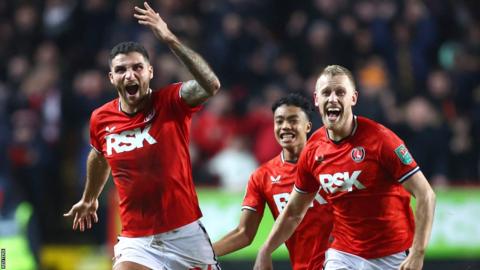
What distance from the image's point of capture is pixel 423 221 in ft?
19.5

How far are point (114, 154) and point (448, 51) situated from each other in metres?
8.27

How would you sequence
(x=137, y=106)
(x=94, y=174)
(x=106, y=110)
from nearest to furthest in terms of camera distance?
1. (x=137, y=106)
2. (x=106, y=110)
3. (x=94, y=174)

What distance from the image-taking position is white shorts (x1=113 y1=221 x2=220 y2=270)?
260 inches

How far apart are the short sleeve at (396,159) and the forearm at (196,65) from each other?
46.2 inches

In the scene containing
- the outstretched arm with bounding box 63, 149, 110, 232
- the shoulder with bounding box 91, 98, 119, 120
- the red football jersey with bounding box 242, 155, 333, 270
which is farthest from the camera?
the outstretched arm with bounding box 63, 149, 110, 232

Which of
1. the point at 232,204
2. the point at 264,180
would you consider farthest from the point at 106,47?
the point at 264,180

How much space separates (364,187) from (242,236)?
1411mm

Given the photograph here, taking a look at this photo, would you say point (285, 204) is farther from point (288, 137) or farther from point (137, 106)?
point (137, 106)

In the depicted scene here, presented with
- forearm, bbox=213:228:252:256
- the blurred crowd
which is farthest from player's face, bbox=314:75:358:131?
the blurred crowd

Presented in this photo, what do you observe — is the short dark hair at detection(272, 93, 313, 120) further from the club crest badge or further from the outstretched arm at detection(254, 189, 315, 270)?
the club crest badge

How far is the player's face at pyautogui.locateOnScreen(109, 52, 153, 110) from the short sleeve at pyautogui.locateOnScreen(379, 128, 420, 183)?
169 cm

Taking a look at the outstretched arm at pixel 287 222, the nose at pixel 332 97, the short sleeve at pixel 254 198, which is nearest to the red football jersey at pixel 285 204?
the short sleeve at pixel 254 198

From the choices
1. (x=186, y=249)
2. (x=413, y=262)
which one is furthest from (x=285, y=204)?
(x=413, y=262)

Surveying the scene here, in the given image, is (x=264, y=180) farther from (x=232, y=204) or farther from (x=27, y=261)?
(x=27, y=261)
